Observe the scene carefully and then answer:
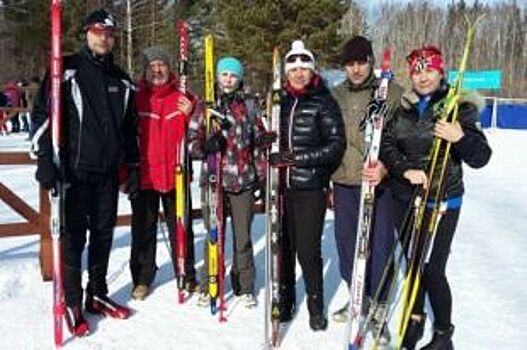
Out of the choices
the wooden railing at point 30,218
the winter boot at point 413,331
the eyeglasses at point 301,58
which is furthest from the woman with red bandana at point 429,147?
the wooden railing at point 30,218

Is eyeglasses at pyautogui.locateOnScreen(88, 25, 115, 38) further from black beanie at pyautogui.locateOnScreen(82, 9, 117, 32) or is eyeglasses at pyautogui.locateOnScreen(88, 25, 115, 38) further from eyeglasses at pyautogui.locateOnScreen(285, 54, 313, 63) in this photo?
eyeglasses at pyautogui.locateOnScreen(285, 54, 313, 63)

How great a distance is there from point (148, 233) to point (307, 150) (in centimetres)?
160

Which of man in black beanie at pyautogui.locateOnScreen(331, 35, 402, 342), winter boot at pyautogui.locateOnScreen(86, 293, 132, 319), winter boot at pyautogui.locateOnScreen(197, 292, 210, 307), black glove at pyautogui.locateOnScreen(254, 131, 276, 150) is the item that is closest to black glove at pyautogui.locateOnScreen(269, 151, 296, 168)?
black glove at pyautogui.locateOnScreen(254, 131, 276, 150)

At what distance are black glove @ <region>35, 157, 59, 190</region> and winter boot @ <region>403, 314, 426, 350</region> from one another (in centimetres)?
245

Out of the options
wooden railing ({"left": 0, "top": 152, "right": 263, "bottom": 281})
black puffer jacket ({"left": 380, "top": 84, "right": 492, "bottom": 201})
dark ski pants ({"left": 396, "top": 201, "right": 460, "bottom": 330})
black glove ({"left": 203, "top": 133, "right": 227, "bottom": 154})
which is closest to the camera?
black puffer jacket ({"left": 380, "top": 84, "right": 492, "bottom": 201})

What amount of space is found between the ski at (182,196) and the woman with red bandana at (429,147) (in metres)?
1.64

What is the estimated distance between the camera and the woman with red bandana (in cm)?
363

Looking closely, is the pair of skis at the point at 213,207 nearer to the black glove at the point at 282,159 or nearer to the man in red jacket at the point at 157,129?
the man in red jacket at the point at 157,129

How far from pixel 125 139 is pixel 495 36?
5931 centimetres

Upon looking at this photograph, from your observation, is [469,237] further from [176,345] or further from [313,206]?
[176,345]

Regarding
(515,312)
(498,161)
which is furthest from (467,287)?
(498,161)

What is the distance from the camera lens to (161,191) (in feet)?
16.3

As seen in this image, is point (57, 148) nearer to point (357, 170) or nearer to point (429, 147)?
point (357, 170)

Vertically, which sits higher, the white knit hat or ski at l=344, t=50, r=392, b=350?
the white knit hat
